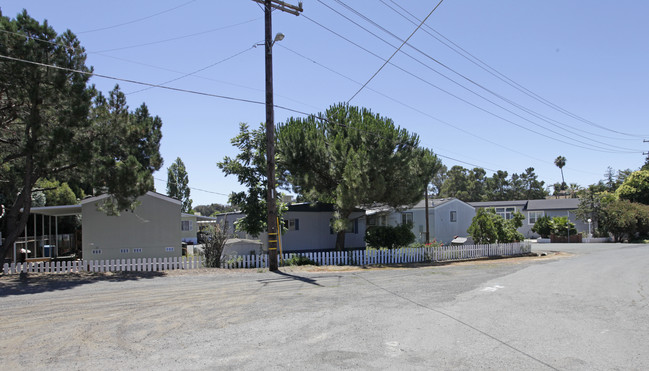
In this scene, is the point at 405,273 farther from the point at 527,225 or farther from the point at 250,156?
the point at 527,225

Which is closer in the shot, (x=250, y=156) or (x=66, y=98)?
(x=66, y=98)

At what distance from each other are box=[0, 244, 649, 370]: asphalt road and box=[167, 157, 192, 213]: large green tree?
42.7 meters

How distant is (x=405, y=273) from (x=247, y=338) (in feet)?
33.5

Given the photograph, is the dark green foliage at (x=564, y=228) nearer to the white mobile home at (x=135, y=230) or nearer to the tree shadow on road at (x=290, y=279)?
the tree shadow on road at (x=290, y=279)

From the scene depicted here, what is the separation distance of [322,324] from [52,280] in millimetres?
10837

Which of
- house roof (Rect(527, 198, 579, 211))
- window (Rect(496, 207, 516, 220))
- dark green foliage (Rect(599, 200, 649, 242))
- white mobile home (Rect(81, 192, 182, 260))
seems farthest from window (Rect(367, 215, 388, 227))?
house roof (Rect(527, 198, 579, 211))

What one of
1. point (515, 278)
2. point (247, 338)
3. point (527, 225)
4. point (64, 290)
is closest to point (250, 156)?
point (64, 290)

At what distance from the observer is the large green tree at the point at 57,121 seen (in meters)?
13.9

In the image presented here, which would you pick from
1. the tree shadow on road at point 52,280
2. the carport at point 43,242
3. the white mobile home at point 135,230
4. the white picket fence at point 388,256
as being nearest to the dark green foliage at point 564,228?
the white picket fence at point 388,256

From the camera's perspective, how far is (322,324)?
7.84 meters

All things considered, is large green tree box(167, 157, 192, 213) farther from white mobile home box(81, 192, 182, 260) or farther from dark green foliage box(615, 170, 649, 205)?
dark green foliage box(615, 170, 649, 205)

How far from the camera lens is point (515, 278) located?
48.1 ft

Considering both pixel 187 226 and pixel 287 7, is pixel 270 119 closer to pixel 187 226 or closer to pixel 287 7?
pixel 287 7

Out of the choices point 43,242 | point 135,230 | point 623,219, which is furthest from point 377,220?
point 623,219
